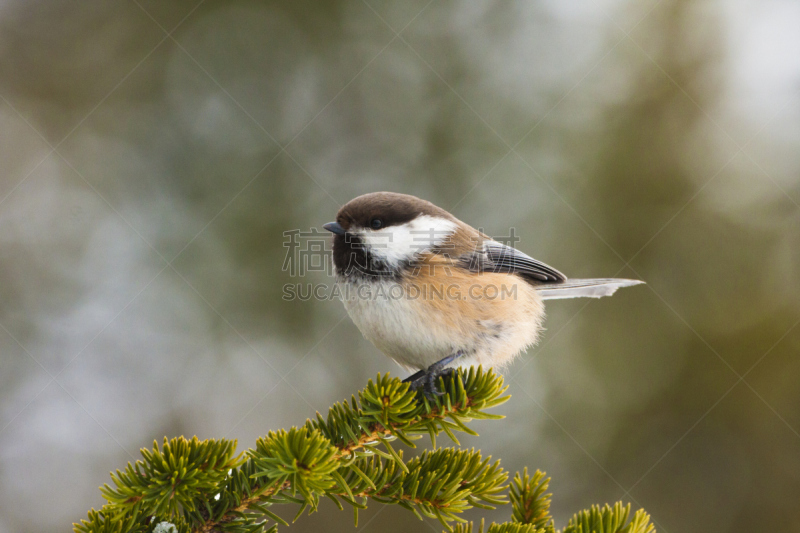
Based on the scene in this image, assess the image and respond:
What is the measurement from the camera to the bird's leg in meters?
1.50


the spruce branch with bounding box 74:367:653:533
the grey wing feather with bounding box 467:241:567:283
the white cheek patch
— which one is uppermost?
the white cheek patch

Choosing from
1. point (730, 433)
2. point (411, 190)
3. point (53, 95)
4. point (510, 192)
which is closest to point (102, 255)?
point (53, 95)

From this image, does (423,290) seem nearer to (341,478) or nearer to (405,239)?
(405,239)

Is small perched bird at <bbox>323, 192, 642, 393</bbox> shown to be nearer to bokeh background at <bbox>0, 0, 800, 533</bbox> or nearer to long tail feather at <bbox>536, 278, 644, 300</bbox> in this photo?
long tail feather at <bbox>536, 278, 644, 300</bbox>

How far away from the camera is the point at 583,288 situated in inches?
95.1

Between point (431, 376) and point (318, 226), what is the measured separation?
183 centimetres

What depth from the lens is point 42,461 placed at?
318 cm

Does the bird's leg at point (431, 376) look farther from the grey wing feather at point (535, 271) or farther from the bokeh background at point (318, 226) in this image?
the bokeh background at point (318, 226)

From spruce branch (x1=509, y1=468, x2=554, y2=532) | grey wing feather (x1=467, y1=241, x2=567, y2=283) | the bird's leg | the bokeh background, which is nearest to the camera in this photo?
spruce branch (x1=509, y1=468, x2=554, y2=532)

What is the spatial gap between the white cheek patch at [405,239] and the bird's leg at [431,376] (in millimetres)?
394

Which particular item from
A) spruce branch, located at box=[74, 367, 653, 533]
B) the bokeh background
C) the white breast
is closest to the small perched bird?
the white breast

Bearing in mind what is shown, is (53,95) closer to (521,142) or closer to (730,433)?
(521,142)

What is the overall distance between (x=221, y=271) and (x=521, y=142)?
2086 mm

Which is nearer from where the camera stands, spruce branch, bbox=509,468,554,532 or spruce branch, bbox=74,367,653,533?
spruce branch, bbox=74,367,653,533
